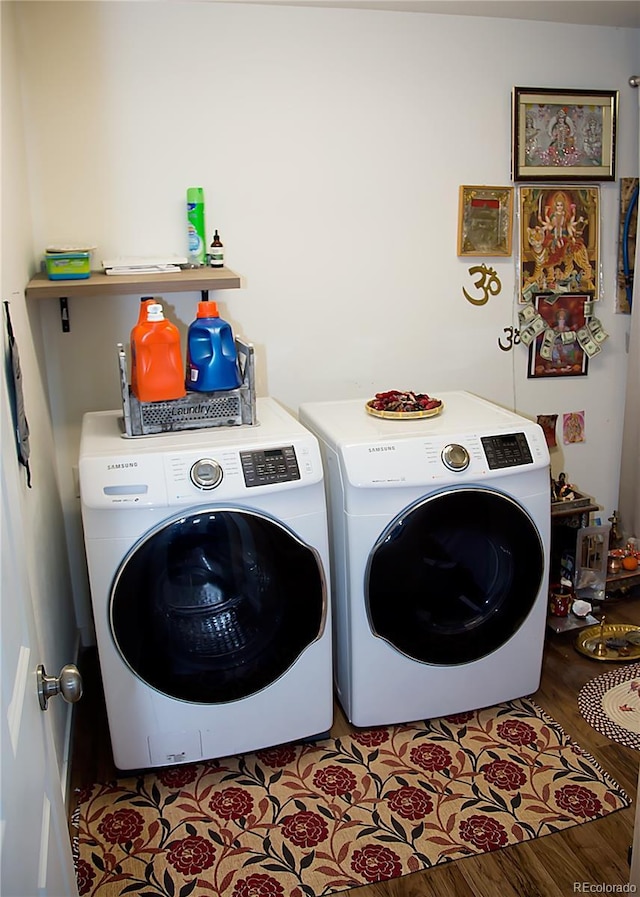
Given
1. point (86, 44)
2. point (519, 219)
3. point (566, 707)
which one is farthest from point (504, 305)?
point (86, 44)

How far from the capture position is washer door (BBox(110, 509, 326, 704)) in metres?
1.99

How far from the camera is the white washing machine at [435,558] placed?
2139mm

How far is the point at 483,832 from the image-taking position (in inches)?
76.0

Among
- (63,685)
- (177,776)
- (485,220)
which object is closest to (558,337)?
(485,220)

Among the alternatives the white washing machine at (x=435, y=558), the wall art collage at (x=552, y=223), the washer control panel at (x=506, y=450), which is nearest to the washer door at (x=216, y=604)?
the white washing machine at (x=435, y=558)

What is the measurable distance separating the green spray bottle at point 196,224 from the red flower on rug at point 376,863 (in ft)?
5.75

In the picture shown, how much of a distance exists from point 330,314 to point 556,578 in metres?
1.28

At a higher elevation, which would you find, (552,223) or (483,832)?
(552,223)

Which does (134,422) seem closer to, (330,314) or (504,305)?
(330,314)

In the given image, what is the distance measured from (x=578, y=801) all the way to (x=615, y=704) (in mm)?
469

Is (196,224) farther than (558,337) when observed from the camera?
No

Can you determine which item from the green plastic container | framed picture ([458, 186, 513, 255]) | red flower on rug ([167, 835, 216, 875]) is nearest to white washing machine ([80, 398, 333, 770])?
red flower on rug ([167, 835, 216, 875])

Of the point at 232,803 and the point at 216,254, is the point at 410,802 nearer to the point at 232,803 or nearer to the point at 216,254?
the point at 232,803

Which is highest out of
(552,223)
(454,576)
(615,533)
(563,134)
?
(563,134)
